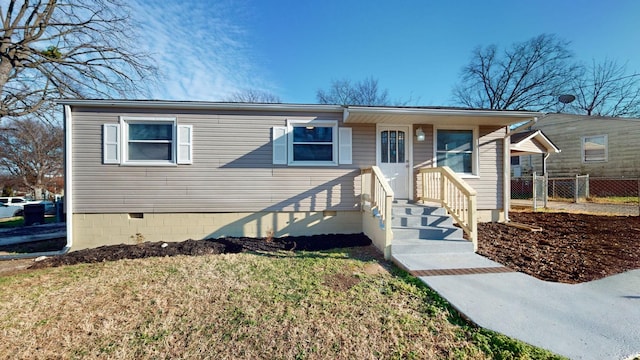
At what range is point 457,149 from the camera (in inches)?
274

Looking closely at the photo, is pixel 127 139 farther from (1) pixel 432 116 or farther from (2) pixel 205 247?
(1) pixel 432 116

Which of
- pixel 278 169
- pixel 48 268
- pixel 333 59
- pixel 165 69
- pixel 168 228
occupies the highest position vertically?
pixel 333 59

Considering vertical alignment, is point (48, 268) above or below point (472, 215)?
below

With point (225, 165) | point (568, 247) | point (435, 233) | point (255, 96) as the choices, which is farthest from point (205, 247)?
point (255, 96)

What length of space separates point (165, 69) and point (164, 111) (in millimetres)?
6287

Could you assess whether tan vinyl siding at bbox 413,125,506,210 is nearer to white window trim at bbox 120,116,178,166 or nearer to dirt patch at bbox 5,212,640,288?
dirt patch at bbox 5,212,640,288

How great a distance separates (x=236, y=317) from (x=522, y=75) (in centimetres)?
2977

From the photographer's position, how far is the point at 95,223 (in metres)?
5.95

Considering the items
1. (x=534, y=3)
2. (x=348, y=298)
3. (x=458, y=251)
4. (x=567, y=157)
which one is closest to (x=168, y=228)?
(x=348, y=298)

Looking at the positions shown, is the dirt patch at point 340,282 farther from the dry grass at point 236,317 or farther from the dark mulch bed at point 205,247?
the dark mulch bed at point 205,247

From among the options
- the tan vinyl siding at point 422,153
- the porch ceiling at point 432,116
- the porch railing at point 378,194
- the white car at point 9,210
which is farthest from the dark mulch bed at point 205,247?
the white car at point 9,210

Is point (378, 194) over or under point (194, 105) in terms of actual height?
under

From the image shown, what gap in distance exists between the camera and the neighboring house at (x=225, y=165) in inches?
233

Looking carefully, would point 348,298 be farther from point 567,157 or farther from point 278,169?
point 567,157
